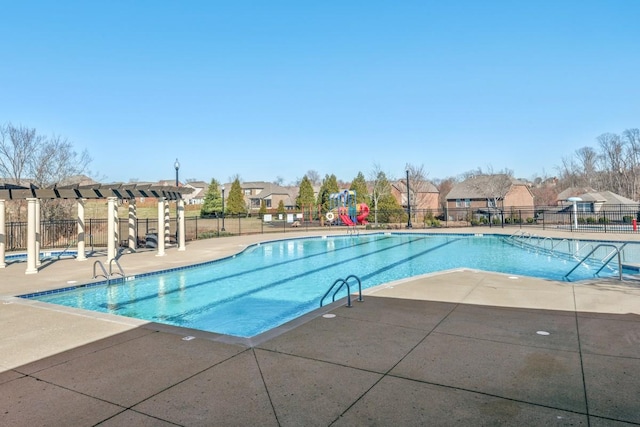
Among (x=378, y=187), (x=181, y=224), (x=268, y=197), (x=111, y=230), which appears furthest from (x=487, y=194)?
(x=111, y=230)

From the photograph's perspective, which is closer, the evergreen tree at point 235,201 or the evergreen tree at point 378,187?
the evergreen tree at point 378,187

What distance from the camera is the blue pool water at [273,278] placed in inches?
320

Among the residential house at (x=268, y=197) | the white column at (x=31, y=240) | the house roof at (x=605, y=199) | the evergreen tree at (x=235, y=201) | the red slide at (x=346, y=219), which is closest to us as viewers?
the white column at (x=31, y=240)

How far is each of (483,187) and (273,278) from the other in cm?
3855

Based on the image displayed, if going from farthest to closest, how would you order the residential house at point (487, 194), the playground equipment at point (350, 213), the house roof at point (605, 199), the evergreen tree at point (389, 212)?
the residential house at point (487, 194) → the house roof at point (605, 199) → the evergreen tree at point (389, 212) → the playground equipment at point (350, 213)

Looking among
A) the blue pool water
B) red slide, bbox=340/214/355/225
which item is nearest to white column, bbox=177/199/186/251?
the blue pool water

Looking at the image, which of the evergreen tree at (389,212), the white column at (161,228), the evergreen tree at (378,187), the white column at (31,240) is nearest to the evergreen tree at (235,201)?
the evergreen tree at (378,187)

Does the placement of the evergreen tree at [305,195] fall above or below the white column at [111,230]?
above

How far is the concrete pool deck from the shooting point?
3.05 meters

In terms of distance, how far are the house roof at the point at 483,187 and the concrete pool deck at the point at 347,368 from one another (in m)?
37.1

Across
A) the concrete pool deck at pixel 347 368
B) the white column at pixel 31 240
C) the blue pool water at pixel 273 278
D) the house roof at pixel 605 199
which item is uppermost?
the house roof at pixel 605 199

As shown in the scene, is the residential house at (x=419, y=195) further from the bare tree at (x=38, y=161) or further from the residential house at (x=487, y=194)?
the bare tree at (x=38, y=161)

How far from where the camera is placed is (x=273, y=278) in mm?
11953

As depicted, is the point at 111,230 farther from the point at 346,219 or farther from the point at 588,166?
the point at 588,166
